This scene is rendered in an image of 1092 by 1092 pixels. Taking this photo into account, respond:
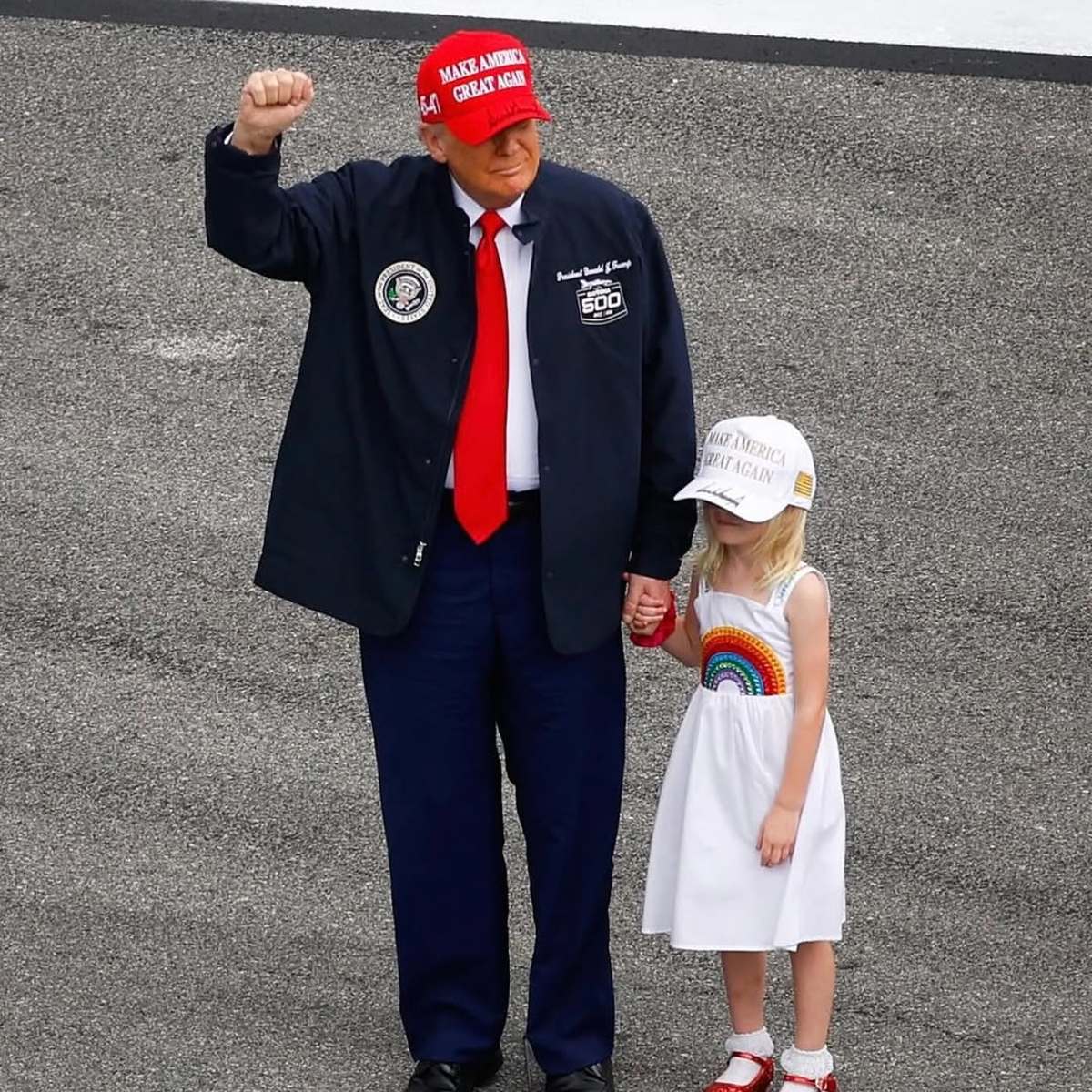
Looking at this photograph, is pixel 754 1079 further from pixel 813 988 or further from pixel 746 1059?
pixel 813 988

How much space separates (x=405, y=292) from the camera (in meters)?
4.04

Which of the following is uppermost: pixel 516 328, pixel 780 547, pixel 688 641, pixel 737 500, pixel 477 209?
pixel 477 209

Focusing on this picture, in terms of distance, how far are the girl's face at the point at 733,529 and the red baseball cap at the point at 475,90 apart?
84cm

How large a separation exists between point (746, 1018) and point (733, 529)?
106cm

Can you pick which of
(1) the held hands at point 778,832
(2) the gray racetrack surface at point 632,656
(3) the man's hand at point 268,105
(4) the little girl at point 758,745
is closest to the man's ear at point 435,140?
(3) the man's hand at point 268,105

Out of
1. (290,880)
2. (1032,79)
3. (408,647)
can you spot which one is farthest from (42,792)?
(1032,79)

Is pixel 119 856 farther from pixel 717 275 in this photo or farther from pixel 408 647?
pixel 717 275

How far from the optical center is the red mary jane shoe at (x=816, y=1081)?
4.33m

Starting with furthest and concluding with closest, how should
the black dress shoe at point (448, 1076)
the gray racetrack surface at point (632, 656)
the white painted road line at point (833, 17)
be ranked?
1. the white painted road line at point (833, 17)
2. the gray racetrack surface at point (632, 656)
3. the black dress shoe at point (448, 1076)

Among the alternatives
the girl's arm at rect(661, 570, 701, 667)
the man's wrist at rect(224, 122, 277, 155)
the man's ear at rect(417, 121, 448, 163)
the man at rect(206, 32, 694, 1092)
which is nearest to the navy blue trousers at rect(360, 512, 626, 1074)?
the man at rect(206, 32, 694, 1092)

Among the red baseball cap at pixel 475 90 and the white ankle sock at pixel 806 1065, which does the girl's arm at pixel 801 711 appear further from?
the red baseball cap at pixel 475 90

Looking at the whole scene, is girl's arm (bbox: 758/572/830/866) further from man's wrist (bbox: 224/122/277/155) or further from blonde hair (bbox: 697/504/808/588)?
man's wrist (bbox: 224/122/277/155)

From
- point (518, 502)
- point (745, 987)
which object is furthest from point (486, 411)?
point (745, 987)

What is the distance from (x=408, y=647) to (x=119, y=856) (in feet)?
4.94
